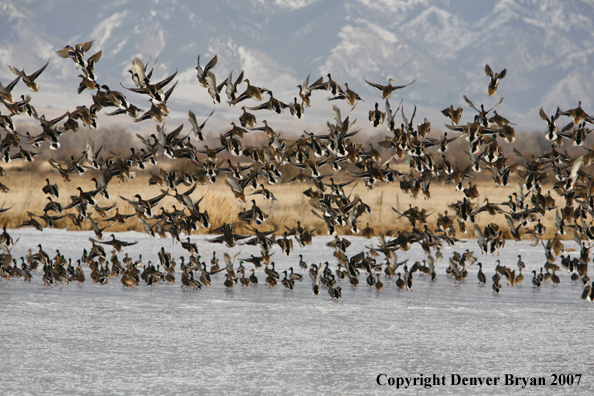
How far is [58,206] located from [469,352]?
513 cm

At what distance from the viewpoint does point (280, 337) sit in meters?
5.68

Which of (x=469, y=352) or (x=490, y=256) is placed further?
(x=490, y=256)

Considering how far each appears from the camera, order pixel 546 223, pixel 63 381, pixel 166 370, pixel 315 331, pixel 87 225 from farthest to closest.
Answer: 1. pixel 546 223
2. pixel 87 225
3. pixel 315 331
4. pixel 166 370
5. pixel 63 381

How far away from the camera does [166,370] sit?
180 inches

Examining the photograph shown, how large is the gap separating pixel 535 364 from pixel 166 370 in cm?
301

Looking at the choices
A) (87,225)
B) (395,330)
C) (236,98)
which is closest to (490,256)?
(395,330)

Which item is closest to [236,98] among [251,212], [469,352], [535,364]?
[251,212]

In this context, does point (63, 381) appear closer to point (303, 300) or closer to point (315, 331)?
point (315, 331)

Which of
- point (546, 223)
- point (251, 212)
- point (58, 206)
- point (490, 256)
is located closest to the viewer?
point (251, 212)

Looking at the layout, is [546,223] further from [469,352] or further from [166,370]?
[166,370]

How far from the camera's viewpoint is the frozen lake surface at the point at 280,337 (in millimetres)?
4336

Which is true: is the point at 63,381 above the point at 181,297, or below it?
below

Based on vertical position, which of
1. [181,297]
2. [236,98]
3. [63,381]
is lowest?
[63,381]

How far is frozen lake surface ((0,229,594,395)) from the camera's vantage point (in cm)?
434
